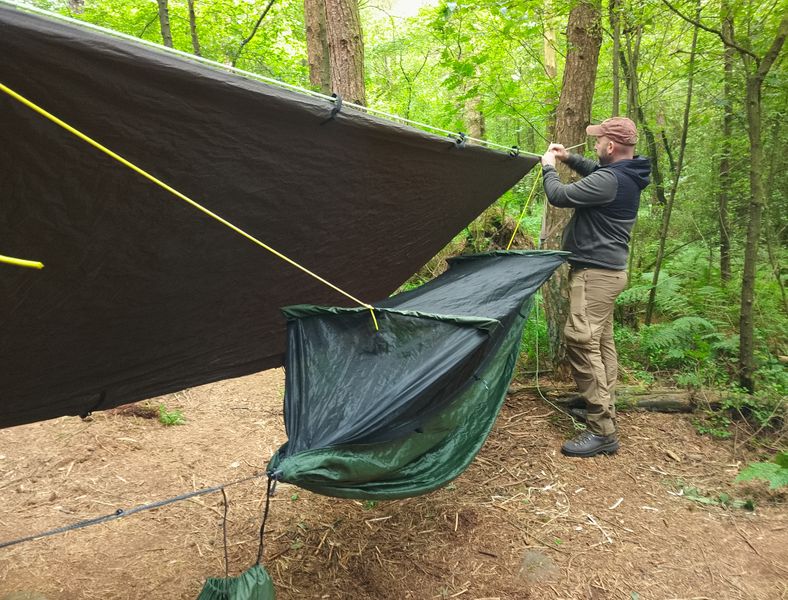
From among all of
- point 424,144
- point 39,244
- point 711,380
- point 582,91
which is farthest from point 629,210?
point 39,244

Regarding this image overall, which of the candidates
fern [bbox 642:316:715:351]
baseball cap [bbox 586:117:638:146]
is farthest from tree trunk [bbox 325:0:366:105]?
fern [bbox 642:316:715:351]

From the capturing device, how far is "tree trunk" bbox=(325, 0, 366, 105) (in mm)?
3105

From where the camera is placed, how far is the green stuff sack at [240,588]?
1188 millimetres

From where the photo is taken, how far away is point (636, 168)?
2.44 metres

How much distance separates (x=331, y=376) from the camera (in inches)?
65.0

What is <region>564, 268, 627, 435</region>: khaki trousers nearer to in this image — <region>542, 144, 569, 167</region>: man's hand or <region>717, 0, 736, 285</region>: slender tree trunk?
<region>542, 144, 569, 167</region>: man's hand

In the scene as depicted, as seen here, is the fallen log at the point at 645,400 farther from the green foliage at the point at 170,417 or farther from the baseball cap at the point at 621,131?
the green foliage at the point at 170,417

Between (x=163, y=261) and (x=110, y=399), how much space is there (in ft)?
2.26

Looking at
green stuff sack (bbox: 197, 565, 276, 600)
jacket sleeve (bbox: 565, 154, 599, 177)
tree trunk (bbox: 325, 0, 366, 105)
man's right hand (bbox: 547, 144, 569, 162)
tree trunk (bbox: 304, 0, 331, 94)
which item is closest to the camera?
green stuff sack (bbox: 197, 565, 276, 600)

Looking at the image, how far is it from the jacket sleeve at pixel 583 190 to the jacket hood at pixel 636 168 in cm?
11

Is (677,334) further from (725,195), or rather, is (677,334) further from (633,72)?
(633,72)

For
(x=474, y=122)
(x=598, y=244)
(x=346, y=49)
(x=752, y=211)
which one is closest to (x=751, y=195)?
(x=752, y=211)

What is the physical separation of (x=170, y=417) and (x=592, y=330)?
8.88ft

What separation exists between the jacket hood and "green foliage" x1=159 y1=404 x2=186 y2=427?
3.06 meters
